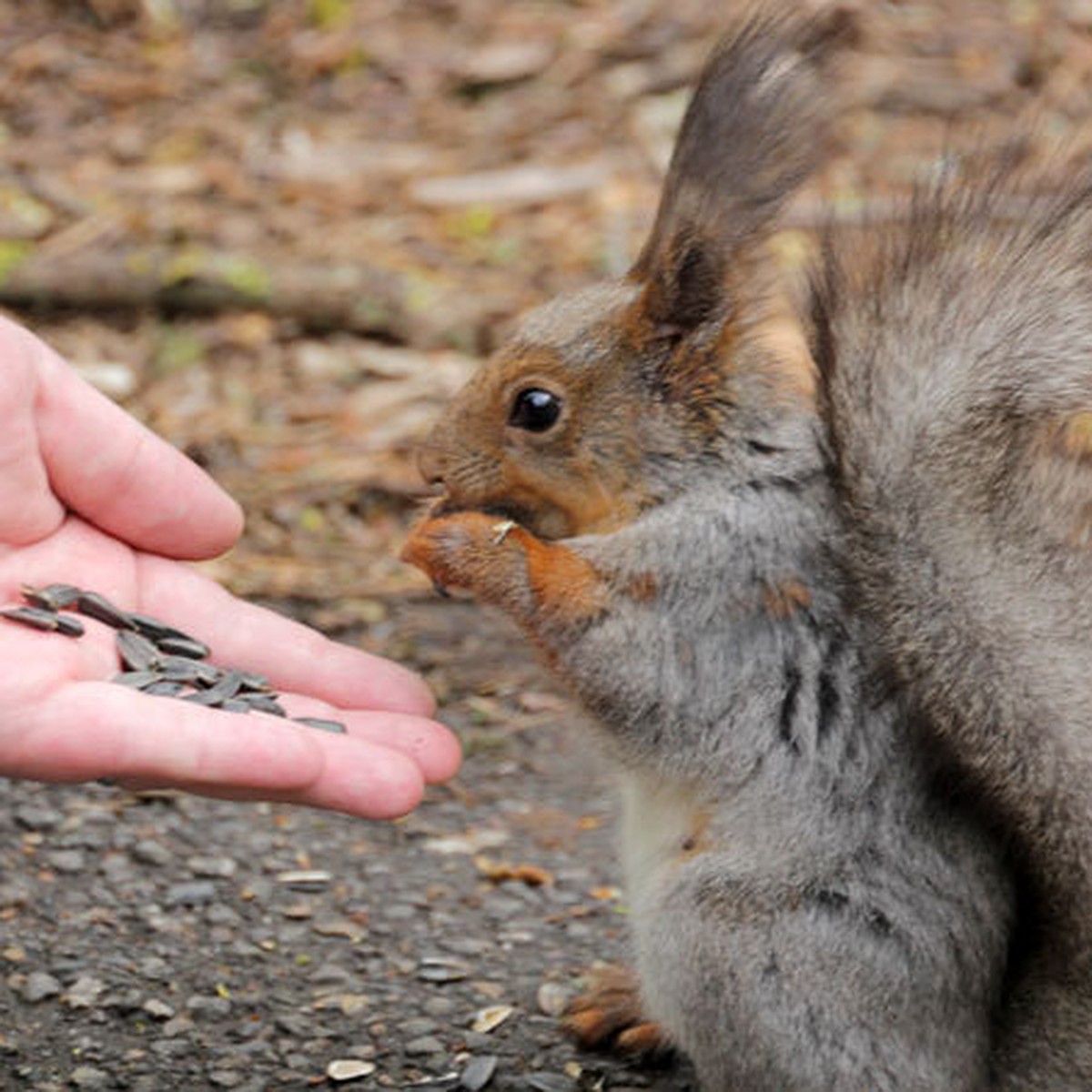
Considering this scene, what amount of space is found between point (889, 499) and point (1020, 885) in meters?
0.39

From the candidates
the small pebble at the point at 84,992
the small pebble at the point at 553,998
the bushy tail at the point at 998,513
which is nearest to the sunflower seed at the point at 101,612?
the small pebble at the point at 84,992

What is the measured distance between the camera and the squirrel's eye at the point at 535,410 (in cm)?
223

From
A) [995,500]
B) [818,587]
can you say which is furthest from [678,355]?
[995,500]

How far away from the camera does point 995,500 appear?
1840mm

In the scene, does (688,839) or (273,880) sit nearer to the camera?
(688,839)

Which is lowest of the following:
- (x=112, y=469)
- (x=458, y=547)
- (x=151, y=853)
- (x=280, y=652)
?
(x=151, y=853)

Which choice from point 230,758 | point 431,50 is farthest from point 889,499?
point 431,50

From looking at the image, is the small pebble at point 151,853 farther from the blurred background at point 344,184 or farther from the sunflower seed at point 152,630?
the blurred background at point 344,184

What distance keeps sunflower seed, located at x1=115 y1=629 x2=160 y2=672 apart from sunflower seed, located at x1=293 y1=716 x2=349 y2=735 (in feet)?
0.56

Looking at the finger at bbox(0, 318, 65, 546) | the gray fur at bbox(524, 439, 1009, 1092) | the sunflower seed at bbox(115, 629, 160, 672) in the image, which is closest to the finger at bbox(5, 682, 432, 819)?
the sunflower seed at bbox(115, 629, 160, 672)

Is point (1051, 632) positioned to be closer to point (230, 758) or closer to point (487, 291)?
point (230, 758)

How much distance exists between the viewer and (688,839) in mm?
2061

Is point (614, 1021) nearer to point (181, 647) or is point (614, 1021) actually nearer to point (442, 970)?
point (442, 970)

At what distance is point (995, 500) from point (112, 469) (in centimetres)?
108
